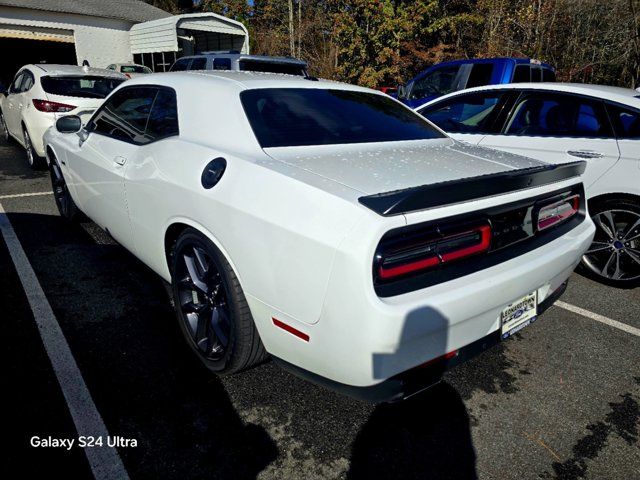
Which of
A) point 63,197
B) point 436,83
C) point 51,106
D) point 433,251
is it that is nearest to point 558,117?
point 433,251

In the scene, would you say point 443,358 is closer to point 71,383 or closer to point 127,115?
point 71,383

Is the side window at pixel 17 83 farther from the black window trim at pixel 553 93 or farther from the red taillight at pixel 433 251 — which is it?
the red taillight at pixel 433 251

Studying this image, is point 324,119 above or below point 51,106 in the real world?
above

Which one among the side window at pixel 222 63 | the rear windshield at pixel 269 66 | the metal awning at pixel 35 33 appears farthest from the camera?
the metal awning at pixel 35 33

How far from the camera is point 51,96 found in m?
6.39

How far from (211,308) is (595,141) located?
3.19m

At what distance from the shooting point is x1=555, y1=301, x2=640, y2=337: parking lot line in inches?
119

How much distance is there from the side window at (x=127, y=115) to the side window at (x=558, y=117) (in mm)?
3062

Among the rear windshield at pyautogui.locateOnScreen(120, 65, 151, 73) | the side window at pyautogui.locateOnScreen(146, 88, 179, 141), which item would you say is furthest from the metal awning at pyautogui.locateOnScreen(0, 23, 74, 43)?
the side window at pyautogui.locateOnScreen(146, 88, 179, 141)

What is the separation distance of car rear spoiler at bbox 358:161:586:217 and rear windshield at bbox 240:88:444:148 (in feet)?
2.78

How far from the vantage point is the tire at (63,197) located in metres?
4.34

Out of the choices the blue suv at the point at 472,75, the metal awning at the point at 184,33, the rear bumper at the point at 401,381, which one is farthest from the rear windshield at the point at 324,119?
the metal awning at the point at 184,33

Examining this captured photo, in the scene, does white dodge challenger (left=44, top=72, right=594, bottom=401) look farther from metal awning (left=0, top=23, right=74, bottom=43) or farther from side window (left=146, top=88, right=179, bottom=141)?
metal awning (left=0, top=23, right=74, bottom=43)

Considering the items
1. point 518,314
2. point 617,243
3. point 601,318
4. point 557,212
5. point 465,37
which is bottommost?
point 601,318
